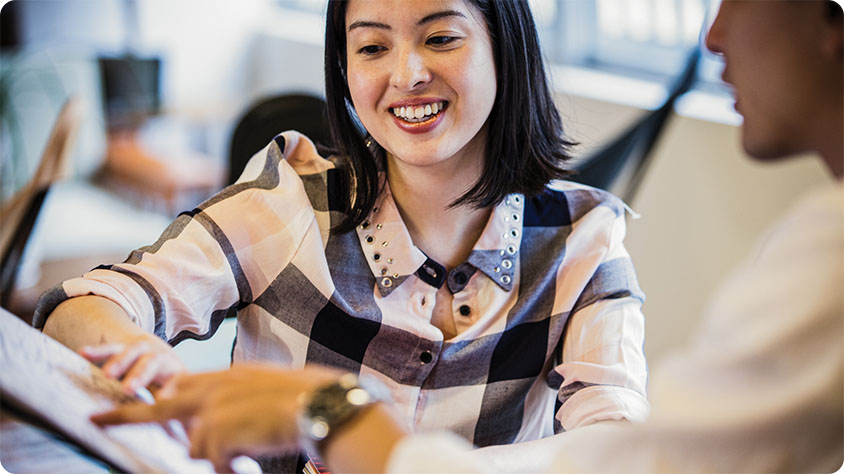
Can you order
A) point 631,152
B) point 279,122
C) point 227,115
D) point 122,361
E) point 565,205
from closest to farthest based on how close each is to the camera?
point 122,361 < point 565,205 < point 279,122 < point 631,152 < point 227,115

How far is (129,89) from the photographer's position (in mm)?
4875

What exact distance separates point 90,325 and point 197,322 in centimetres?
18

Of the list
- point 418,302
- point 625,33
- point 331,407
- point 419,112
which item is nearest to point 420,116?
point 419,112

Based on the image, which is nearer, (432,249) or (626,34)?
(432,249)

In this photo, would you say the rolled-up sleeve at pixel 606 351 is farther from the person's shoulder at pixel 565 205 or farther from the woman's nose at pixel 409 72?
the woman's nose at pixel 409 72

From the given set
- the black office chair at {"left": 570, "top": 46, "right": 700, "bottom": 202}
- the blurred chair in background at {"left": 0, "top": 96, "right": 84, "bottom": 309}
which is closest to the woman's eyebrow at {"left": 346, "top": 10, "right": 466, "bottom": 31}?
the black office chair at {"left": 570, "top": 46, "right": 700, "bottom": 202}

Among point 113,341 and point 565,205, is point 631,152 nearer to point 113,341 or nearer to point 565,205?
point 565,205

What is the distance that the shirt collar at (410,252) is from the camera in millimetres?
1131

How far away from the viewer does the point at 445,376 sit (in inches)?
44.5

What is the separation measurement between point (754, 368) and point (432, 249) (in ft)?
2.10

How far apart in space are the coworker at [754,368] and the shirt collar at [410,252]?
47 cm

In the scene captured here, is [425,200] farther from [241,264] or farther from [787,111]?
[787,111]

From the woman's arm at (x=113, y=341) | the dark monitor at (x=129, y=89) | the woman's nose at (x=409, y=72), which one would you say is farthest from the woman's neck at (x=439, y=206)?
the dark monitor at (x=129, y=89)

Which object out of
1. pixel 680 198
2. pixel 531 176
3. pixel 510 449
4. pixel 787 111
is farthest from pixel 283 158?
pixel 680 198
